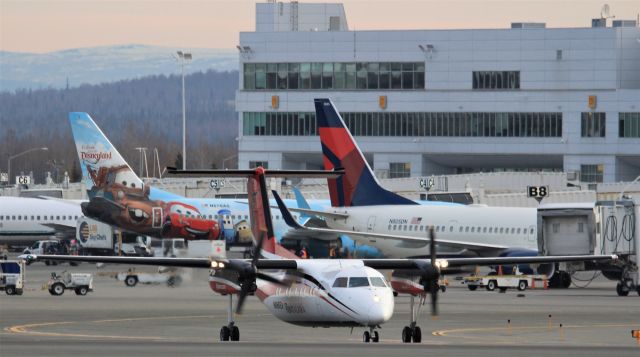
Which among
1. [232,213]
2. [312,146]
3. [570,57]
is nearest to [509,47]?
[570,57]

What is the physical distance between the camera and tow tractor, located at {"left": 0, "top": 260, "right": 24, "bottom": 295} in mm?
63500

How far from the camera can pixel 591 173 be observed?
126 metres

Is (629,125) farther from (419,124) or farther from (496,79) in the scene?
(419,124)

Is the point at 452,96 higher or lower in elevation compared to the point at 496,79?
lower

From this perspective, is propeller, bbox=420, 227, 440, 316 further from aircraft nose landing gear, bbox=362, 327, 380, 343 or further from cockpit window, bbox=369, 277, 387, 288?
aircraft nose landing gear, bbox=362, 327, 380, 343

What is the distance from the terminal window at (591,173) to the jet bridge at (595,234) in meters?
59.4

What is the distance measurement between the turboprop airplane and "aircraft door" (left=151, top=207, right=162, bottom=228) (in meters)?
52.9

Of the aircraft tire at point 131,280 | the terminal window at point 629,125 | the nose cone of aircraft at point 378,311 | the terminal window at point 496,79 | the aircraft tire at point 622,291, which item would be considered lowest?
the aircraft tire at point 131,280

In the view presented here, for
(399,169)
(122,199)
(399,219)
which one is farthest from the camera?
(399,169)

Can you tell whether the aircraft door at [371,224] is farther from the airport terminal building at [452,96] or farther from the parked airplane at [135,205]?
the airport terminal building at [452,96]

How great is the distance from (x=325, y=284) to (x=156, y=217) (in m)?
57.5

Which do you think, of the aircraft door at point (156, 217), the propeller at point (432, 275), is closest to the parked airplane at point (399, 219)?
the aircraft door at point (156, 217)

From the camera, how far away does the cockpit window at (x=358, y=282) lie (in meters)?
39.3

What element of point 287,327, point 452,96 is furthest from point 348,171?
point 452,96
